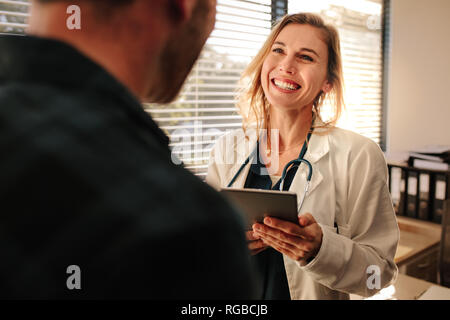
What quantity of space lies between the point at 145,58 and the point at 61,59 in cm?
8

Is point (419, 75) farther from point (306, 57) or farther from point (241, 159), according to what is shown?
point (241, 159)

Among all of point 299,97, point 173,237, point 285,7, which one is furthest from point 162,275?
point 285,7

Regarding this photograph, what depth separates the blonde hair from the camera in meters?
1.25

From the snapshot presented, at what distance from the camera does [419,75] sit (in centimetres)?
304

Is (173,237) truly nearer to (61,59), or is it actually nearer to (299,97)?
(61,59)

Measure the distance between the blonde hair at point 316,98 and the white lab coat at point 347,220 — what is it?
151 mm

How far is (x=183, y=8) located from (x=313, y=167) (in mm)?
912

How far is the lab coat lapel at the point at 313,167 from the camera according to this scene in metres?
1.17

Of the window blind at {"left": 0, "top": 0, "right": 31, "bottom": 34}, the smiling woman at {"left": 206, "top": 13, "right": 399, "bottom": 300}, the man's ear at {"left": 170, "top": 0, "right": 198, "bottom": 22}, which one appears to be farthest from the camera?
the window blind at {"left": 0, "top": 0, "right": 31, "bottom": 34}

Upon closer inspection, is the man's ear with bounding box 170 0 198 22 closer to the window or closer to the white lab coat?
the white lab coat

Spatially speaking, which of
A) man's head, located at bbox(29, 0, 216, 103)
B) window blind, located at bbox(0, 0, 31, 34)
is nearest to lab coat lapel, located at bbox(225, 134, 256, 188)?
man's head, located at bbox(29, 0, 216, 103)

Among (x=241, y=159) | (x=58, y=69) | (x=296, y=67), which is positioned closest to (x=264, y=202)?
(x=241, y=159)

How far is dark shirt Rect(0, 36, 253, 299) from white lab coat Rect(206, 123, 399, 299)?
799 millimetres
